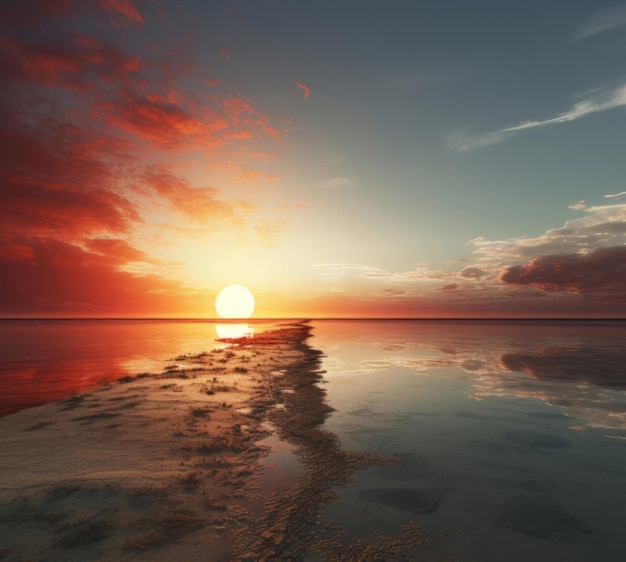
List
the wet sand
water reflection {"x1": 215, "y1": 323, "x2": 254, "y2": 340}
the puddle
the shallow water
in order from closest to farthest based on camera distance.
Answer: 1. the wet sand
2. the shallow water
3. the puddle
4. water reflection {"x1": 215, "y1": 323, "x2": 254, "y2": 340}

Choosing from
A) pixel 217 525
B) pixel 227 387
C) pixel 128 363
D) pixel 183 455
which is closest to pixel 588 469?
pixel 217 525

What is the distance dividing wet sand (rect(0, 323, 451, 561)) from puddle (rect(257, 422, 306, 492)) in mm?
79

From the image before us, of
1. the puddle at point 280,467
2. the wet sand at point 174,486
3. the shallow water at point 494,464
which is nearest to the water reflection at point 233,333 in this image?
the shallow water at point 494,464

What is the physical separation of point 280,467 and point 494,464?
5.85 m

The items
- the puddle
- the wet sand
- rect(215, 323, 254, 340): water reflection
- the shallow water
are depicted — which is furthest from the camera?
rect(215, 323, 254, 340): water reflection

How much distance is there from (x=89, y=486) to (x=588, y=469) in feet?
40.3

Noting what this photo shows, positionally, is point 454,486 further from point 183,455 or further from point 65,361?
point 65,361

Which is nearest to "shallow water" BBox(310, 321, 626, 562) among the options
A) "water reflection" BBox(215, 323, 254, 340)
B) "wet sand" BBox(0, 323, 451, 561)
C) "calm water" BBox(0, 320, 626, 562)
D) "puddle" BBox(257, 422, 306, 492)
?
"calm water" BBox(0, 320, 626, 562)

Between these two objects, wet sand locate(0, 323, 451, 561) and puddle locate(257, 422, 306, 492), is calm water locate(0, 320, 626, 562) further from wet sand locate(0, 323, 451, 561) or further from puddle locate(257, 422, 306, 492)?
wet sand locate(0, 323, 451, 561)

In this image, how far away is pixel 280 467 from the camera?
908 cm

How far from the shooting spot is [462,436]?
11.7 metres

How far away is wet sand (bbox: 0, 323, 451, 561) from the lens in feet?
19.0

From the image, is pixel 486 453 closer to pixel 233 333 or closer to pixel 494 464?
pixel 494 464

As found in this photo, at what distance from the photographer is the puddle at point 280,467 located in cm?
816
